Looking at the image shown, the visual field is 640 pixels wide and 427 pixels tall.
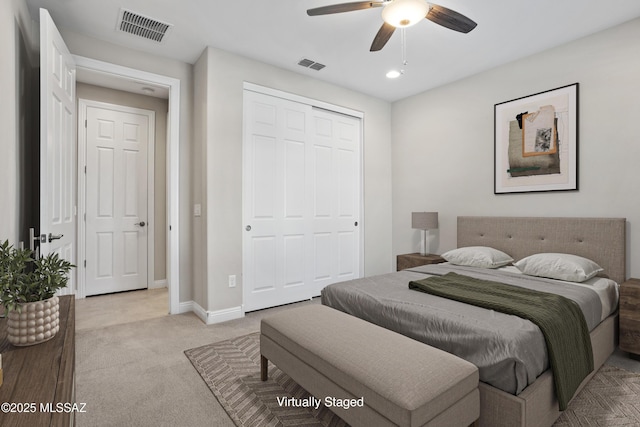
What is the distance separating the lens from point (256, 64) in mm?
3482

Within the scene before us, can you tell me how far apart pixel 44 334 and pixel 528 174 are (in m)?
3.93

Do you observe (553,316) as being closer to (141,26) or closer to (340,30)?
(340,30)

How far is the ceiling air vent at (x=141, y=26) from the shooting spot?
2.66m

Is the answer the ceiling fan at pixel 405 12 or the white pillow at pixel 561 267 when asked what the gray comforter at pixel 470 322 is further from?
the ceiling fan at pixel 405 12

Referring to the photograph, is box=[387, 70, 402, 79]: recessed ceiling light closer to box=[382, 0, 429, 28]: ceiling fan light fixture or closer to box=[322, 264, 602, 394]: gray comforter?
box=[382, 0, 429, 28]: ceiling fan light fixture

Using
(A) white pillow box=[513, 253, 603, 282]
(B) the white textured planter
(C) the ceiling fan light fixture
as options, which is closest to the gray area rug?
(A) white pillow box=[513, 253, 603, 282]

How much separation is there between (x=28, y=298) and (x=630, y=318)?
3.54 metres

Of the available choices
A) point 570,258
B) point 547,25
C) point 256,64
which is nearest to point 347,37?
point 256,64

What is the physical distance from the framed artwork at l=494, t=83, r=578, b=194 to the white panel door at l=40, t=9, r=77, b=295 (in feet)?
13.3

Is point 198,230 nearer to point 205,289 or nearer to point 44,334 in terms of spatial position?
point 205,289

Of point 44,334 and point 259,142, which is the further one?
point 259,142

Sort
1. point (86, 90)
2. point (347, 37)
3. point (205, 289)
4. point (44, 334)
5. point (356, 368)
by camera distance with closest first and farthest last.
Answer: point (44, 334)
point (356, 368)
point (347, 37)
point (205, 289)
point (86, 90)

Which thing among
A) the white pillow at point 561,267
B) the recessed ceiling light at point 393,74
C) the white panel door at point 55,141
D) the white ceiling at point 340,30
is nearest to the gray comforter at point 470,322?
the white pillow at point 561,267

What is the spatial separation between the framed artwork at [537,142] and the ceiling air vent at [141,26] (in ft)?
11.5
